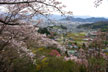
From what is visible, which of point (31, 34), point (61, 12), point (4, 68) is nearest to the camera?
point (61, 12)

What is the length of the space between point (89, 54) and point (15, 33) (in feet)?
10.5

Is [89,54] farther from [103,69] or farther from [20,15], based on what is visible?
[20,15]

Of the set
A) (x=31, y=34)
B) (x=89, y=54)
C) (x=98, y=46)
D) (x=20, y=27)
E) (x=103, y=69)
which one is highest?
(x=20, y=27)

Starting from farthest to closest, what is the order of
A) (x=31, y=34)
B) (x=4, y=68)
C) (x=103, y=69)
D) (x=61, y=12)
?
(x=31, y=34)
(x=4, y=68)
(x=61, y=12)
(x=103, y=69)

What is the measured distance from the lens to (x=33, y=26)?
18.8ft

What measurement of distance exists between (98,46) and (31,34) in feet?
9.76

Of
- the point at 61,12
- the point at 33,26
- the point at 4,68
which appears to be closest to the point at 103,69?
the point at 61,12

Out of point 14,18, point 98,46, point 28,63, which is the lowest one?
point 28,63

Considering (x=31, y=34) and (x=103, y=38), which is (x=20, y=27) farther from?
(x=103, y=38)

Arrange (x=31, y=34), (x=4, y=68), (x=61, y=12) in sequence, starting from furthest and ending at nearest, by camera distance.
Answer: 1. (x=31, y=34)
2. (x=4, y=68)
3. (x=61, y=12)

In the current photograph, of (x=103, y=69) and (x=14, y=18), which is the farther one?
(x=14, y=18)

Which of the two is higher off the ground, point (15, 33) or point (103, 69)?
point (15, 33)

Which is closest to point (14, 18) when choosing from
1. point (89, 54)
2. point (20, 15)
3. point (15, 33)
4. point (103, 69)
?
point (20, 15)

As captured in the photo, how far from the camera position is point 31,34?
5.48m
